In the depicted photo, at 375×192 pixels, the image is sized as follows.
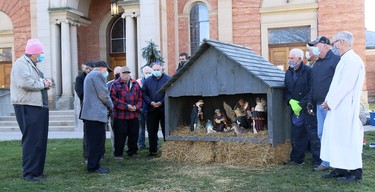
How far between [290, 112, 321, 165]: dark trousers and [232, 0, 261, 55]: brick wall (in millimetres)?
10219

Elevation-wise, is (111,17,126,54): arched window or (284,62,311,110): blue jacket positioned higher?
(111,17,126,54): arched window

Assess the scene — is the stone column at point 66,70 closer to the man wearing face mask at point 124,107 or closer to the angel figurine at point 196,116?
the man wearing face mask at point 124,107

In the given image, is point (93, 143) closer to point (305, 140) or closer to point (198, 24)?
point (305, 140)

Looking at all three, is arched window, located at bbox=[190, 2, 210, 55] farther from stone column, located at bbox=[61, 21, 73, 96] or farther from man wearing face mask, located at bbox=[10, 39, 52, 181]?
man wearing face mask, located at bbox=[10, 39, 52, 181]

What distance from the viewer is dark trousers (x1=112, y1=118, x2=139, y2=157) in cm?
822

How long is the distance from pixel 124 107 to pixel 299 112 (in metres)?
3.42

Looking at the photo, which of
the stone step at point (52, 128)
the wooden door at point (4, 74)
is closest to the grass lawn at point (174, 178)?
the stone step at point (52, 128)

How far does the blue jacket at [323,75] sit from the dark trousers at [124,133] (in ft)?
12.3

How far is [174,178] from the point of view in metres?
6.16

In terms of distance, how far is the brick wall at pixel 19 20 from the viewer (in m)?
18.7

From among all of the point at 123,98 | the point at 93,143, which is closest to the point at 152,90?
the point at 123,98

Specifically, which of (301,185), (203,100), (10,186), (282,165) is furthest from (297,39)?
(10,186)

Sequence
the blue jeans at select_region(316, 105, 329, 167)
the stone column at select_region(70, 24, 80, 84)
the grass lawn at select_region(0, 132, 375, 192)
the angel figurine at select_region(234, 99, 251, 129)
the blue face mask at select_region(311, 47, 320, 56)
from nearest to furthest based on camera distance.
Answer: the grass lawn at select_region(0, 132, 375, 192) → the blue jeans at select_region(316, 105, 329, 167) → the blue face mask at select_region(311, 47, 320, 56) → the angel figurine at select_region(234, 99, 251, 129) → the stone column at select_region(70, 24, 80, 84)

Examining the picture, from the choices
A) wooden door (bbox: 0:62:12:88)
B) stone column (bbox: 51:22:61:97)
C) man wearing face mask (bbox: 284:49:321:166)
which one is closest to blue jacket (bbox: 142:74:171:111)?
man wearing face mask (bbox: 284:49:321:166)
